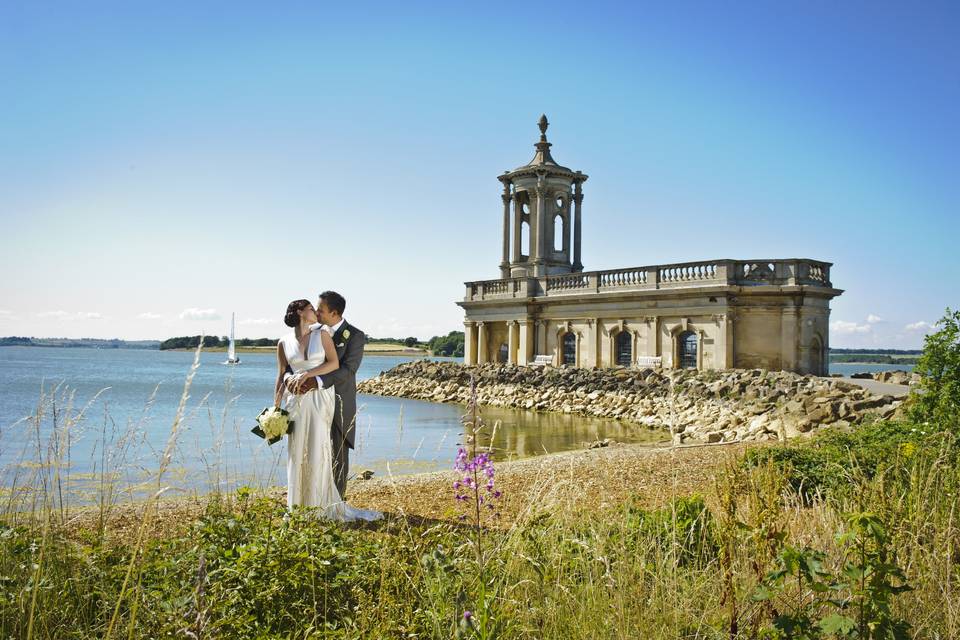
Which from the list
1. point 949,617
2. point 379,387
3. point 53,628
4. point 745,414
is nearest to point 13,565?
point 53,628

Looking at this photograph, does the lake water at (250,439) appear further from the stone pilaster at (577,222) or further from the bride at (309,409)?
the stone pilaster at (577,222)

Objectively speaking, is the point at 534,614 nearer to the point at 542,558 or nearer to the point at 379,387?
the point at 542,558

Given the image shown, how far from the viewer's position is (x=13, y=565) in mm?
3662

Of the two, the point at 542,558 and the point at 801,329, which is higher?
the point at 801,329

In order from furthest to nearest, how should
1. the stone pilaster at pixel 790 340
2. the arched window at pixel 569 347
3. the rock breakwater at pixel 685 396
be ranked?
the arched window at pixel 569 347, the stone pilaster at pixel 790 340, the rock breakwater at pixel 685 396

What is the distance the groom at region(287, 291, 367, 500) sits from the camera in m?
7.05

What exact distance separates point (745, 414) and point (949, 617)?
17.1 m

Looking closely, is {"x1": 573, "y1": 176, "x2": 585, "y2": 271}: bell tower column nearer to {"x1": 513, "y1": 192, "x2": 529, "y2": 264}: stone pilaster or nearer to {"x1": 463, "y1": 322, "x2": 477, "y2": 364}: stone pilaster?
{"x1": 513, "y1": 192, "x2": 529, "y2": 264}: stone pilaster

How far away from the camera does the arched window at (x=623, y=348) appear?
30.2 meters

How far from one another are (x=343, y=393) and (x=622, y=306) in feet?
79.2

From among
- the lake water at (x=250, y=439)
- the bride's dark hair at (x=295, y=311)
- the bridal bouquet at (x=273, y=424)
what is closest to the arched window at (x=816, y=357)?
the lake water at (x=250, y=439)

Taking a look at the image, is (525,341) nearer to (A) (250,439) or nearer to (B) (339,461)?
(A) (250,439)

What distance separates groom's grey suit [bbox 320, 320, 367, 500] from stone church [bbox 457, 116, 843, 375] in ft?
69.8

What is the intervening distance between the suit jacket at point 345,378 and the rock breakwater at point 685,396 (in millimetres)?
5177
